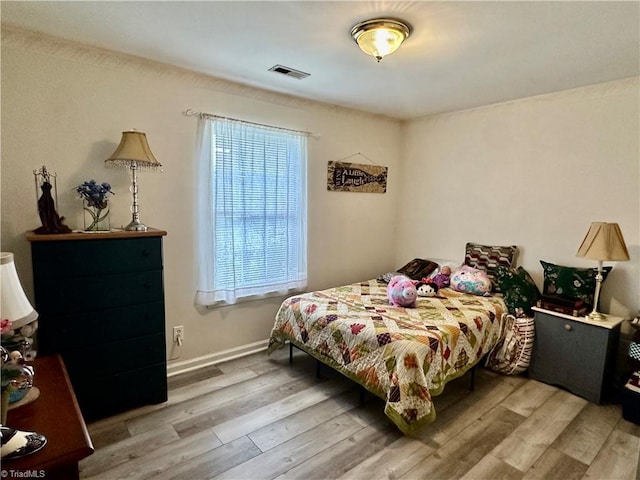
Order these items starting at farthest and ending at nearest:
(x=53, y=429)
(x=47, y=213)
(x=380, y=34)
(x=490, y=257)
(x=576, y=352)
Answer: (x=490, y=257)
(x=576, y=352)
(x=47, y=213)
(x=380, y=34)
(x=53, y=429)

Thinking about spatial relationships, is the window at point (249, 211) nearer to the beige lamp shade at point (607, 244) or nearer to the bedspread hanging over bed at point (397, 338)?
the bedspread hanging over bed at point (397, 338)

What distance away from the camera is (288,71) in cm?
262

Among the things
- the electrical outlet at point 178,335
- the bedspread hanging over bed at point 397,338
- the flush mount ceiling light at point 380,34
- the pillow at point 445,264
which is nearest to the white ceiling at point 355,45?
the flush mount ceiling light at point 380,34

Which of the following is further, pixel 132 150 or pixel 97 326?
pixel 132 150

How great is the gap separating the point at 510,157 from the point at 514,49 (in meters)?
1.34

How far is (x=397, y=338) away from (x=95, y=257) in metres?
1.85

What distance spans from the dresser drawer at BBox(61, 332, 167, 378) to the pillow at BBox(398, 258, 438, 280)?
2392 millimetres

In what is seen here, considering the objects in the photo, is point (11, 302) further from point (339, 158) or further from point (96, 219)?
point (339, 158)

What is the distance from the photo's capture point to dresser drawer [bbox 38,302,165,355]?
196cm

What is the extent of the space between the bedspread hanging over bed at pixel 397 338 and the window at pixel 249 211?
0.46 m

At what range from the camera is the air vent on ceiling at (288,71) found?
2.56m

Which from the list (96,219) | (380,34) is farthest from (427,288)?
(96,219)

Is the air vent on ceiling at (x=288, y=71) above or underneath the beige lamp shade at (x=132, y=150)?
above

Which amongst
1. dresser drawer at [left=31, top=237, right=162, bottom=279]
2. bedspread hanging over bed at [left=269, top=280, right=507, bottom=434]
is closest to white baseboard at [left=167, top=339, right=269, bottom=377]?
bedspread hanging over bed at [left=269, top=280, right=507, bottom=434]
